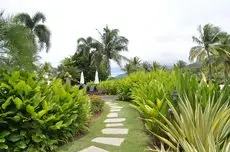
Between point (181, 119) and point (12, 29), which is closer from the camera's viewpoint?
point (181, 119)

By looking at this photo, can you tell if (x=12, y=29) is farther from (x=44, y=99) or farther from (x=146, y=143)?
(x=146, y=143)

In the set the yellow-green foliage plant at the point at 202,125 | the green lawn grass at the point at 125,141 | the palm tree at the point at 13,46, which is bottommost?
the green lawn grass at the point at 125,141

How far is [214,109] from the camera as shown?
421 cm

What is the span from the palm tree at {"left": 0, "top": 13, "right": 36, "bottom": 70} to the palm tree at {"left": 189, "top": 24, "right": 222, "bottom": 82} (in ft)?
96.3

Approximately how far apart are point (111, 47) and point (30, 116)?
1157 inches

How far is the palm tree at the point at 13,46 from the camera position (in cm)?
567

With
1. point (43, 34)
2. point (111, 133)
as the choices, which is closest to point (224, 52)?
point (43, 34)

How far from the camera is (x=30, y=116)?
466 centimetres

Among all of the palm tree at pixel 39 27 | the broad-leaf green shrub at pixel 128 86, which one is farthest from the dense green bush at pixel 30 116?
the palm tree at pixel 39 27

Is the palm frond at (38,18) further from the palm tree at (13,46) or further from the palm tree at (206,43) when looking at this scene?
the palm tree at (13,46)

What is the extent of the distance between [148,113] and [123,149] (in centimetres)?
80

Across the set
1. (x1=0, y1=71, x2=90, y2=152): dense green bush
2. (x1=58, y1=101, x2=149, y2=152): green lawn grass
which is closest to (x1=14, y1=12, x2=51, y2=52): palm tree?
(x1=58, y1=101, x2=149, y2=152): green lawn grass

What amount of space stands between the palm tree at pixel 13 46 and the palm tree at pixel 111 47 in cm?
2755

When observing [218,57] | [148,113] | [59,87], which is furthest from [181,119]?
[218,57]
